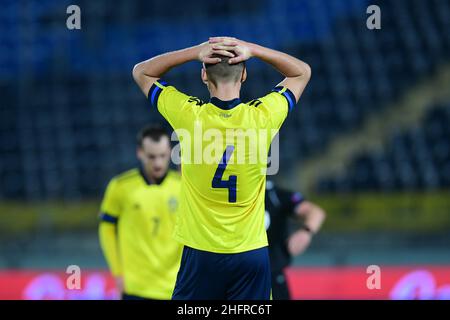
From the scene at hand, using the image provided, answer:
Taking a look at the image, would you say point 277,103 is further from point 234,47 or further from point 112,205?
point 112,205

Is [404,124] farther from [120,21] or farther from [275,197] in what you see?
[275,197]

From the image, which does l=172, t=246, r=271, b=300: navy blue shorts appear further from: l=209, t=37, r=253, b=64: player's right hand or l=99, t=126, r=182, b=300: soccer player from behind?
l=99, t=126, r=182, b=300: soccer player from behind

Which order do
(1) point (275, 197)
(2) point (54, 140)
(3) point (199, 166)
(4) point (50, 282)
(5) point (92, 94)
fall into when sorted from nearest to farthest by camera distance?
(3) point (199, 166), (1) point (275, 197), (4) point (50, 282), (2) point (54, 140), (5) point (92, 94)

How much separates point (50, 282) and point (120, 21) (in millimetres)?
7313

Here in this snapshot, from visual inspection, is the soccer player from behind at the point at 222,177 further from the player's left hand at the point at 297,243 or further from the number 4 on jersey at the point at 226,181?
the player's left hand at the point at 297,243

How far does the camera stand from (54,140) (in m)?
12.6

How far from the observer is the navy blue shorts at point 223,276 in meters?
3.66

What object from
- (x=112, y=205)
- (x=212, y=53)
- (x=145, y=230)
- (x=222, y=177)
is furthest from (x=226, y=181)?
(x=112, y=205)

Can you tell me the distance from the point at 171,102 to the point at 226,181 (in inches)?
17.7

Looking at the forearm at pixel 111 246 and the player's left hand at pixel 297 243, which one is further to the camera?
the forearm at pixel 111 246

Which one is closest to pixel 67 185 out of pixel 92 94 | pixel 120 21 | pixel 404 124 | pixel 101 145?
pixel 101 145

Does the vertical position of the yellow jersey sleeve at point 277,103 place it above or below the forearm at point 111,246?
above

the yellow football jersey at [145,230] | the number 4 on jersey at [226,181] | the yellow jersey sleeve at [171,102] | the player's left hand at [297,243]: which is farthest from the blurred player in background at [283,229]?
the yellow jersey sleeve at [171,102]

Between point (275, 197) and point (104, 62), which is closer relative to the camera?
point (275, 197)
